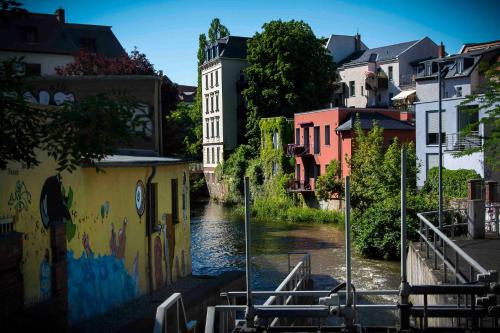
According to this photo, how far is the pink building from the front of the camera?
44562mm

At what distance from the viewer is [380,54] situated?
69.0 m

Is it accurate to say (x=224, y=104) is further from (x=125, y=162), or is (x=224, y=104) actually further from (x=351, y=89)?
(x=125, y=162)

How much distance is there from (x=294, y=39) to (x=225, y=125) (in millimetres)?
13993

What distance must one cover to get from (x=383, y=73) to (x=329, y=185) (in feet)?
90.6

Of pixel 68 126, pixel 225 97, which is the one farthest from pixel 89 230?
pixel 225 97

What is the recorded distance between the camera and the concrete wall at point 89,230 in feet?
35.2

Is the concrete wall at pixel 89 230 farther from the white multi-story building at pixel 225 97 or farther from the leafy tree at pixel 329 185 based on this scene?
the white multi-story building at pixel 225 97

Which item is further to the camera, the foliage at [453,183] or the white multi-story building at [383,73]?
the white multi-story building at [383,73]

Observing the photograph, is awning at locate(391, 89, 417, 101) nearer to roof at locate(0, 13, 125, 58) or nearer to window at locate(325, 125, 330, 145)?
window at locate(325, 125, 330, 145)

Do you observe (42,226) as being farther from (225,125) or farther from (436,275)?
(225,125)

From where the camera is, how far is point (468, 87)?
48844 millimetres

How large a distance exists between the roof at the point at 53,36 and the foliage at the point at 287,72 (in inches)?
533

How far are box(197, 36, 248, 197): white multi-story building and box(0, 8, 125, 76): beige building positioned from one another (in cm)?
1322

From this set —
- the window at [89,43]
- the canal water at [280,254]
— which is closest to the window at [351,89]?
the canal water at [280,254]
